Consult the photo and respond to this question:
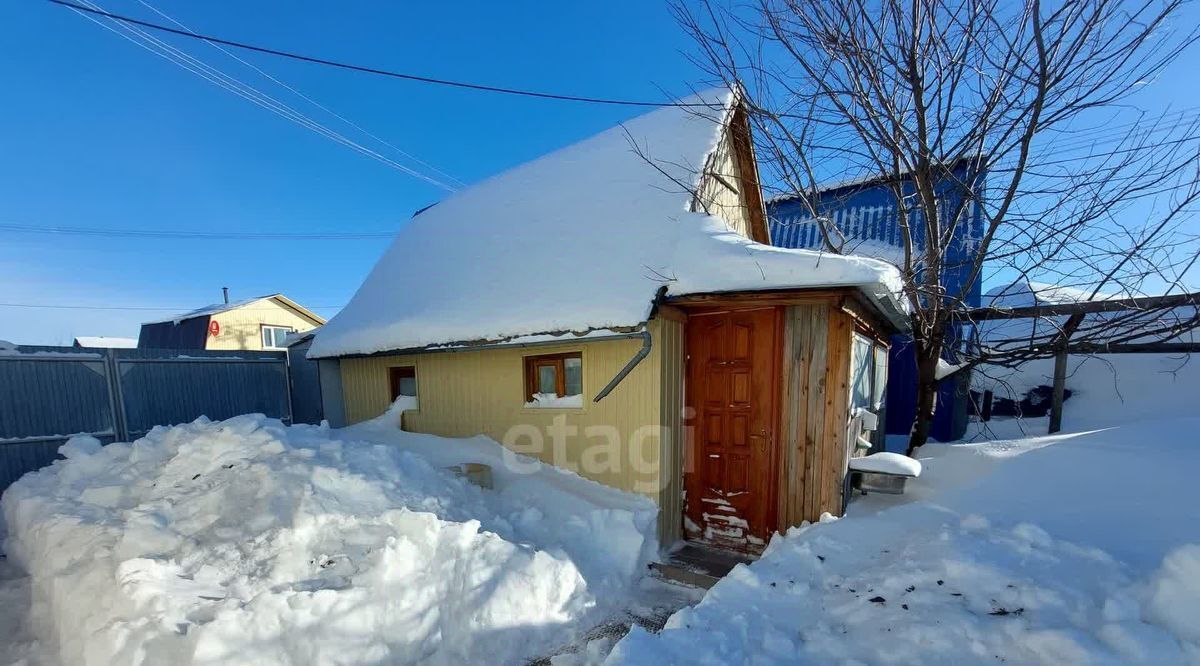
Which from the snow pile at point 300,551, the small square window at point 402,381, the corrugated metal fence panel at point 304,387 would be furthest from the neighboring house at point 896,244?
the corrugated metal fence panel at point 304,387

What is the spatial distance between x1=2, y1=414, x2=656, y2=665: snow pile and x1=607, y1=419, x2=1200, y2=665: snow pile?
1488 millimetres

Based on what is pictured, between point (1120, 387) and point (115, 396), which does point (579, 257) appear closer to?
point (115, 396)

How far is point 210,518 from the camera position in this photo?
3527mm

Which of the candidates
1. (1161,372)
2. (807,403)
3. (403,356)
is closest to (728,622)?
(807,403)

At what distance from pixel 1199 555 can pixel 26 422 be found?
10.6 metres

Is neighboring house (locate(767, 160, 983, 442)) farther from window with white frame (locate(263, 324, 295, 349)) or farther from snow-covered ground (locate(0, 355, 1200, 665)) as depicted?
window with white frame (locate(263, 324, 295, 349))

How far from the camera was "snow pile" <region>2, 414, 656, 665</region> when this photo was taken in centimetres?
Result: 255

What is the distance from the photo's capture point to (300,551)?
3.15 m

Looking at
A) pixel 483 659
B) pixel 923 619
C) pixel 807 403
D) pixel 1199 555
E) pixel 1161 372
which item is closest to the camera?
pixel 1199 555

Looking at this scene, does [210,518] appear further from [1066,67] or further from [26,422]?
[1066,67]

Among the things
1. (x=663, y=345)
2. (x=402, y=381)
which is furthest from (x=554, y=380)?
(x=402, y=381)

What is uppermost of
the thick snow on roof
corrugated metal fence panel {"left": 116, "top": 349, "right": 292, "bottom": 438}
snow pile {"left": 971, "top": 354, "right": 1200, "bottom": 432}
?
the thick snow on roof

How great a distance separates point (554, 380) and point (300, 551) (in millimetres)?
2795

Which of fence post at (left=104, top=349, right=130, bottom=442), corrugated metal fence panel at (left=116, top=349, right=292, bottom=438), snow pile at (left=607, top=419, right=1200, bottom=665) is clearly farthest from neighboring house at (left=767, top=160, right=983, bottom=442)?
fence post at (left=104, top=349, right=130, bottom=442)
